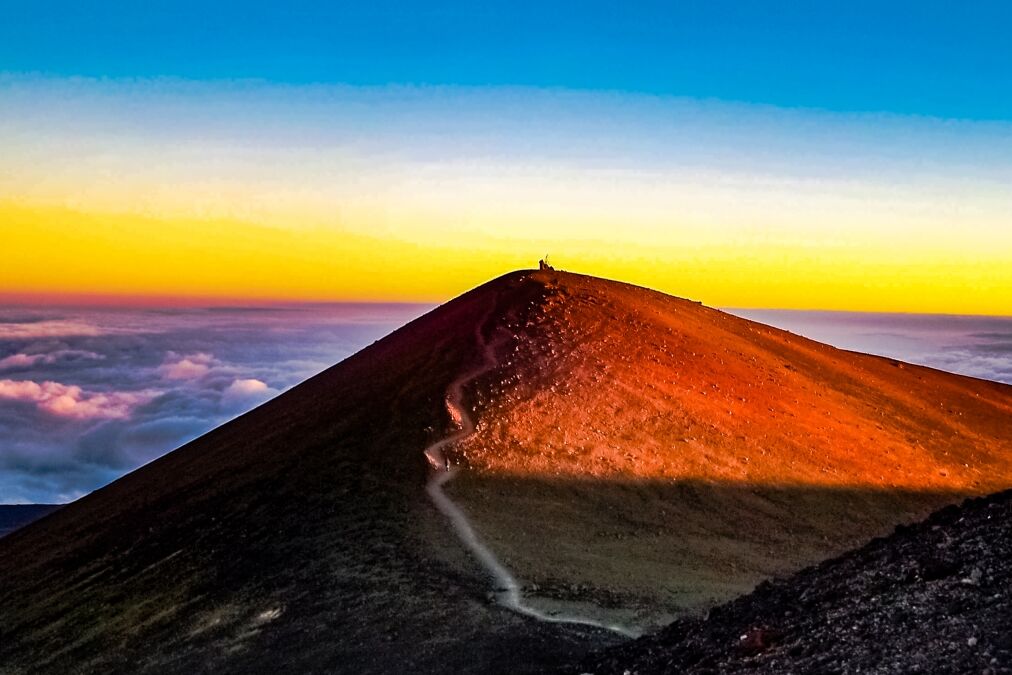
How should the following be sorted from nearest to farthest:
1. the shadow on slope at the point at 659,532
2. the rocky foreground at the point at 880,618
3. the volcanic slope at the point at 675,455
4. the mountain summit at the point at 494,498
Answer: the rocky foreground at the point at 880,618
the mountain summit at the point at 494,498
the shadow on slope at the point at 659,532
the volcanic slope at the point at 675,455

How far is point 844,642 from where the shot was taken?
10414mm

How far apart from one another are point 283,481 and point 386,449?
9.92ft

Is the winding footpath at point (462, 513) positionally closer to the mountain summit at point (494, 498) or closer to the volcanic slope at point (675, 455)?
the mountain summit at point (494, 498)

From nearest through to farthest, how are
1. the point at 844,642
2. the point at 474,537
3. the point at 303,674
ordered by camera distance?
the point at 844,642, the point at 303,674, the point at 474,537

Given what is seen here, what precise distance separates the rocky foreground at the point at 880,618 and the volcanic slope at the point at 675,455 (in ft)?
14.3

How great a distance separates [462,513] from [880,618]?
1385 centimetres

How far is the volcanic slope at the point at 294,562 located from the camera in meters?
17.2

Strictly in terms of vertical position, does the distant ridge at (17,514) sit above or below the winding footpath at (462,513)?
below

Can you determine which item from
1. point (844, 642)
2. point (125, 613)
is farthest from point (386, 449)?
point (844, 642)

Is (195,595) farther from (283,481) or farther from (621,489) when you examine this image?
(621,489)

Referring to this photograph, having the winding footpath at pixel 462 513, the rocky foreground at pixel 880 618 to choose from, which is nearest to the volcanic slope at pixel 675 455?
the winding footpath at pixel 462 513

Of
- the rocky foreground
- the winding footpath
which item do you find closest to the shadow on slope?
the winding footpath

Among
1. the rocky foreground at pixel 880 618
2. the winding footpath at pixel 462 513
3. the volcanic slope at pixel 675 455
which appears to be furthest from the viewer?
the volcanic slope at pixel 675 455

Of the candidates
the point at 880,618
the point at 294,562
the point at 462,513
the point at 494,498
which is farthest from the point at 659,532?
the point at 880,618
